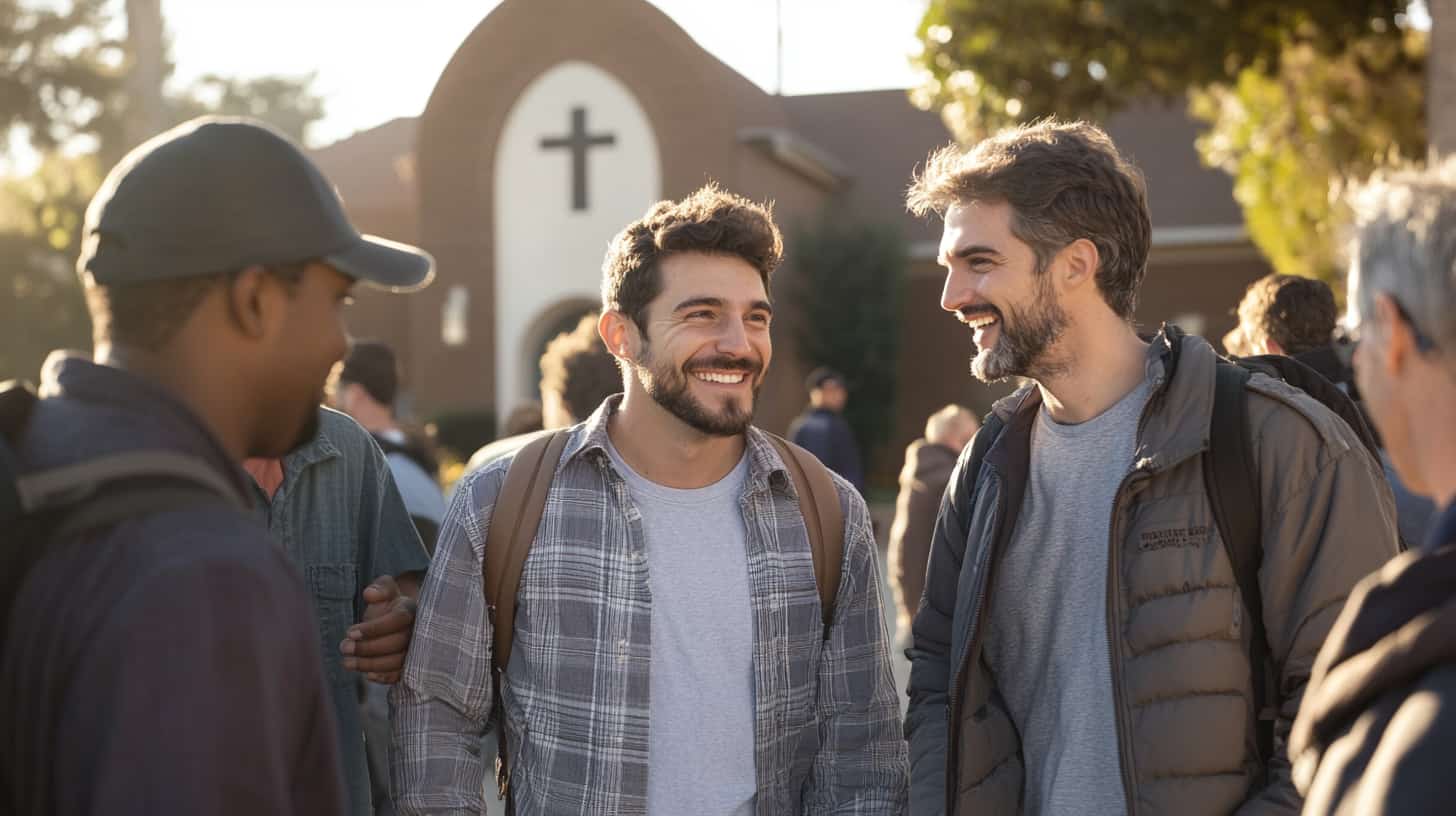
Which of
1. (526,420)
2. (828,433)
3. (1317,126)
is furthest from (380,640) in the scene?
(1317,126)

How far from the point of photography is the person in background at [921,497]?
8258 millimetres

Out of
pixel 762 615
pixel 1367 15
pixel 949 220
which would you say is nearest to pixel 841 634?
pixel 762 615

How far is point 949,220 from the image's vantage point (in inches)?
132

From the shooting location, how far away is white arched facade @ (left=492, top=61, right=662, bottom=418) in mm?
24750

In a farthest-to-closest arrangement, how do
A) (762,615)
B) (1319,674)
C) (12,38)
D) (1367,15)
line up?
(12,38) → (1367,15) → (762,615) → (1319,674)

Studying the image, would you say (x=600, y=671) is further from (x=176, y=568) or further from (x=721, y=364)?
(x=176, y=568)

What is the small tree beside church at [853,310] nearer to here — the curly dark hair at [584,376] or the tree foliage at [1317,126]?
the tree foliage at [1317,126]

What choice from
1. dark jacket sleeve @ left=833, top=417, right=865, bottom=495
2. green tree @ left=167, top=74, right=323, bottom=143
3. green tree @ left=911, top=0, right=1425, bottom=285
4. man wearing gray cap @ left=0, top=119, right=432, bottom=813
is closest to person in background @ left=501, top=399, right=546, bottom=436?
man wearing gray cap @ left=0, top=119, right=432, bottom=813

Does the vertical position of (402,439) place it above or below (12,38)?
below

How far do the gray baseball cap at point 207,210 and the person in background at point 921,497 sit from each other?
6.39 meters

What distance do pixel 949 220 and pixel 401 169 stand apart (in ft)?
86.9

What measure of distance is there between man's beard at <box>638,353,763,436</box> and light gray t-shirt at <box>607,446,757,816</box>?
0.16 meters

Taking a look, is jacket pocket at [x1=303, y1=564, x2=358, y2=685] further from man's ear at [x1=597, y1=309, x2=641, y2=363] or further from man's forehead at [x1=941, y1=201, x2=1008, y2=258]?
man's forehead at [x1=941, y1=201, x2=1008, y2=258]

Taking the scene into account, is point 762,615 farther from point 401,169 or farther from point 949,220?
point 401,169
